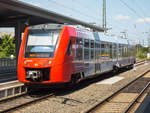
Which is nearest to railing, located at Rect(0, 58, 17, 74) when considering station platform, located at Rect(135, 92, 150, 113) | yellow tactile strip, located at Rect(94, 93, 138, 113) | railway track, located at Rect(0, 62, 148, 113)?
railway track, located at Rect(0, 62, 148, 113)

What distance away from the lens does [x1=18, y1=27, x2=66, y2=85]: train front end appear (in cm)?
965

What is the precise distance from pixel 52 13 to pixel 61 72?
43.2 feet

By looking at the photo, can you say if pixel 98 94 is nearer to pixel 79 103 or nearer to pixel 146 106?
pixel 79 103

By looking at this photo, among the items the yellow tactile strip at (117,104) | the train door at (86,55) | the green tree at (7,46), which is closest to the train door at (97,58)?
the train door at (86,55)

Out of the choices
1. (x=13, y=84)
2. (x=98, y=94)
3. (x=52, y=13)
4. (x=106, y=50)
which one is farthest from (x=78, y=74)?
(x=52, y=13)

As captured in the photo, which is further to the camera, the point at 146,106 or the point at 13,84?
the point at 13,84

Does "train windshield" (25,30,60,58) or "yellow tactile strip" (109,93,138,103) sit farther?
"train windshield" (25,30,60,58)

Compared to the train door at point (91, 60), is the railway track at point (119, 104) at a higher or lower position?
lower

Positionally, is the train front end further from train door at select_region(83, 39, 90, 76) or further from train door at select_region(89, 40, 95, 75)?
train door at select_region(89, 40, 95, 75)

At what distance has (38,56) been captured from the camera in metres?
9.94

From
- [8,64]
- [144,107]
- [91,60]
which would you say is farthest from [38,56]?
[8,64]

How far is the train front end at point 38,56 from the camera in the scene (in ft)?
31.7

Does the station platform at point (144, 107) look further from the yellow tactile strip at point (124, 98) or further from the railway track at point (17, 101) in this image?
the railway track at point (17, 101)

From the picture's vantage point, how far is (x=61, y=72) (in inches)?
386
